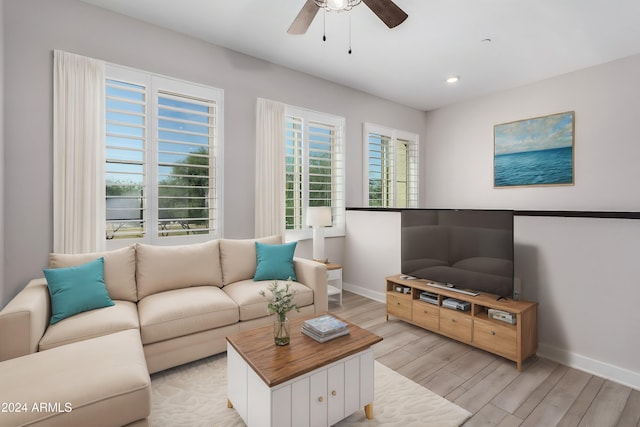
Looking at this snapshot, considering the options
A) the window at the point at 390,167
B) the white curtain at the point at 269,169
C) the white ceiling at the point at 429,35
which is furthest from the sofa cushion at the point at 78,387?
the window at the point at 390,167

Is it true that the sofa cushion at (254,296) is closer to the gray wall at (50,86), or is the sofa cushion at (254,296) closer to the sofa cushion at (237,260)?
the sofa cushion at (237,260)

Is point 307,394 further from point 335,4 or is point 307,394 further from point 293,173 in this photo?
point 293,173

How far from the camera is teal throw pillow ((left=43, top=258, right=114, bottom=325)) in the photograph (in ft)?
6.73

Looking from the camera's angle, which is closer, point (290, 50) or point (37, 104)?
point (37, 104)

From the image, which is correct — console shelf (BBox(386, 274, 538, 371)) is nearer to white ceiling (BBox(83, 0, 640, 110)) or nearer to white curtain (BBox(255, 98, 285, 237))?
white curtain (BBox(255, 98, 285, 237))

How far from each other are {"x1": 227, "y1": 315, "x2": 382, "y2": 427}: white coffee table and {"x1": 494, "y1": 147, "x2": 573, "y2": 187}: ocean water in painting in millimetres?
3891

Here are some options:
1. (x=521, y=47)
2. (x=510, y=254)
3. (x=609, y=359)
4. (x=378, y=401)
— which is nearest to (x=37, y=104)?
(x=378, y=401)

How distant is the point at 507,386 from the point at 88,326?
2.93 metres

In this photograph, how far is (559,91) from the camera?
399 cm

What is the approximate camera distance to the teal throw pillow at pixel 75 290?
2051mm

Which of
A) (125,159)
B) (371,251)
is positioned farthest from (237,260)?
(371,251)

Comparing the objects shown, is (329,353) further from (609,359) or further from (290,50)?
(290,50)

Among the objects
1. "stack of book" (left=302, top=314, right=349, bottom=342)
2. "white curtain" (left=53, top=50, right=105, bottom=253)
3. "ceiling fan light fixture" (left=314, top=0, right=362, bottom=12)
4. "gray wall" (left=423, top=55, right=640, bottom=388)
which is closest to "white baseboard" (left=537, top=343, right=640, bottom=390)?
"gray wall" (left=423, top=55, right=640, bottom=388)

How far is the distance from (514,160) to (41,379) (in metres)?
5.45
